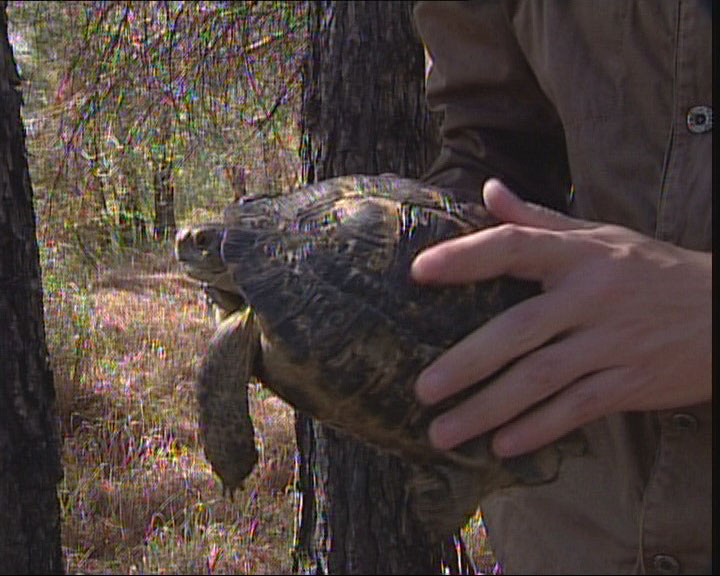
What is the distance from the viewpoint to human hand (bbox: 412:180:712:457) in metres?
0.57

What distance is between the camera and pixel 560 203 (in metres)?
0.84

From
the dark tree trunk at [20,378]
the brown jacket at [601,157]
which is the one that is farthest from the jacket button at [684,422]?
the dark tree trunk at [20,378]

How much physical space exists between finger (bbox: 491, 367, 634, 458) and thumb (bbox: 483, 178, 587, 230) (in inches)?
3.9

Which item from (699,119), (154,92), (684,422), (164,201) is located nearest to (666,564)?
(684,422)

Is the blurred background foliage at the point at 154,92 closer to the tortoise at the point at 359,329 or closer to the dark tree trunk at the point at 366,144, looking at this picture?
the dark tree trunk at the point at 366,144

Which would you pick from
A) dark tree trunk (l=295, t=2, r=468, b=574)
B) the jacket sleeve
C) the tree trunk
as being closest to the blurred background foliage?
the tree trunk

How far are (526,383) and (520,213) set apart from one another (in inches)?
4.4

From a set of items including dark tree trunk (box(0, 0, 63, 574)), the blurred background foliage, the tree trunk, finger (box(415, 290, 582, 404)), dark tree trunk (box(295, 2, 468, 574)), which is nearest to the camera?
finger (box(415, 290, 582, 404))

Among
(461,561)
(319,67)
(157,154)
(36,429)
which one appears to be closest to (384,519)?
(461,561)

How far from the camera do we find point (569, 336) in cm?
57

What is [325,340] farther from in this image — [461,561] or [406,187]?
[461,561]

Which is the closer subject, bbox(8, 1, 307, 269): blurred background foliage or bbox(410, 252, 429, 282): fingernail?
bbox(410, 252, 429, 282): fingernail

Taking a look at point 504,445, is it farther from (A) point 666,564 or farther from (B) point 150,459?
(B) point 150,459

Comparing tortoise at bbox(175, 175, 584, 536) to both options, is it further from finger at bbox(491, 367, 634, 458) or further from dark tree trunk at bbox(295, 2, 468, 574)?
dark tree trunk at bbox(295, 2, 468, 574)
